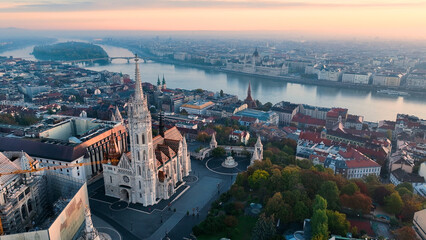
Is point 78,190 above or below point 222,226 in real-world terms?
above

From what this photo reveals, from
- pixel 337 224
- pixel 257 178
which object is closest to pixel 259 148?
pixel 257 178

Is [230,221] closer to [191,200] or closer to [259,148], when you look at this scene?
[191,200]

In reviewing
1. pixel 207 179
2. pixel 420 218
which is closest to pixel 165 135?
pixel 207 179

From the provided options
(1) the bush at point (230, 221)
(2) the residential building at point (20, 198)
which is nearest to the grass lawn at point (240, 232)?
(1) the bush at point (230, 221)

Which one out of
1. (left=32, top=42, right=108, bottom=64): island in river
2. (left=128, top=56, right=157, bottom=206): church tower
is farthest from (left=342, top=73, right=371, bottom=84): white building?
(left=32, top=42, right=108, bottom=64): island in river

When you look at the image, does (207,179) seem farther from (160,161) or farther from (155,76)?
(155,76)

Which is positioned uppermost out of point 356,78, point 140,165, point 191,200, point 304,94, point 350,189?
point 140,165

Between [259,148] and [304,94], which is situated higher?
[259,148]

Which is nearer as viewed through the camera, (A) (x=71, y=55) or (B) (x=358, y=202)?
(B) (x=358, y=202)
